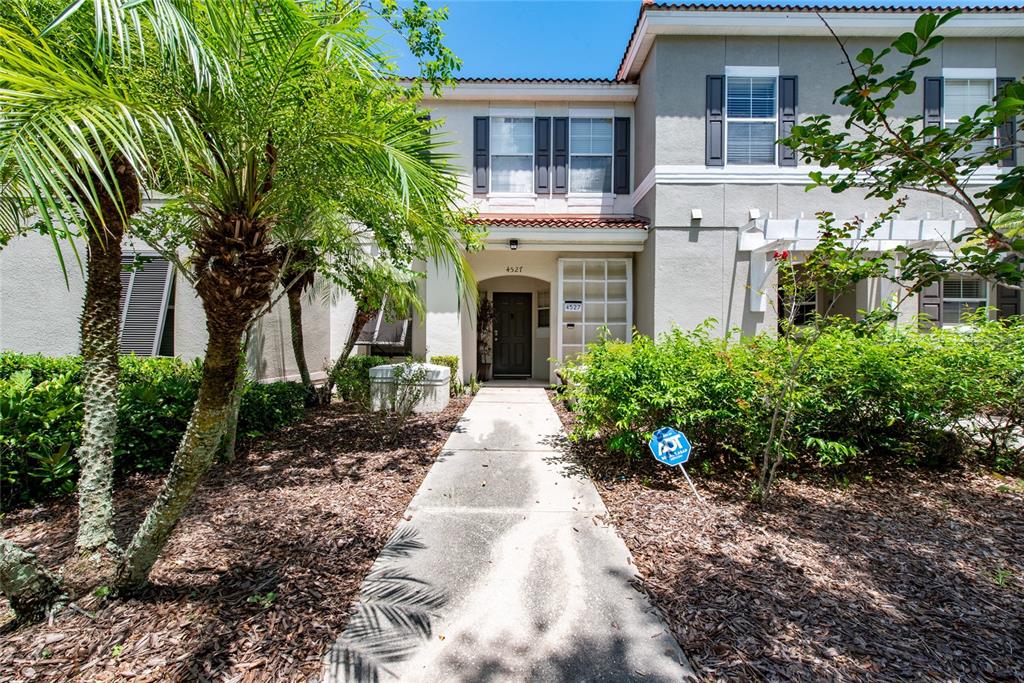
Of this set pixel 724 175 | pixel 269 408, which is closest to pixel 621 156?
pixel 724 175

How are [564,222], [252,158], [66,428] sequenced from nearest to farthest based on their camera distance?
[252,158] → [66,428] → [564,222]

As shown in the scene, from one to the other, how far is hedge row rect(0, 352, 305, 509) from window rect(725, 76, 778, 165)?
9878 mm

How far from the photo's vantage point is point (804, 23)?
28.5ft

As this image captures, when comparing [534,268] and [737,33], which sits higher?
[737,33]

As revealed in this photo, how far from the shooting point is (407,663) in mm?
2451

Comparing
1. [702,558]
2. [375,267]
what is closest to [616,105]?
[375,267]

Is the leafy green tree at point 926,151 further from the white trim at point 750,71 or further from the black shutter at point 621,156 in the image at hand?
the black shutter at point 621,156

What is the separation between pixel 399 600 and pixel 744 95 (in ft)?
34.5

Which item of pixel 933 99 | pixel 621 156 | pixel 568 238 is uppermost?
pixel 933 99

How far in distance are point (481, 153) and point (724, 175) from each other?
17.7 feet

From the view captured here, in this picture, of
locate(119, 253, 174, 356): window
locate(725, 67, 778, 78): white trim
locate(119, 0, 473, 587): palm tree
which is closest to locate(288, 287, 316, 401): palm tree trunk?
locate(119, 253, 174, 356): window

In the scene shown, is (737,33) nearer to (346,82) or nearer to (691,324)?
(691,324)

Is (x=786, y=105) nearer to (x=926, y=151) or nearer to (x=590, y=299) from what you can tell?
(x=590, y=299)

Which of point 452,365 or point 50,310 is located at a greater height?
point 50,310
